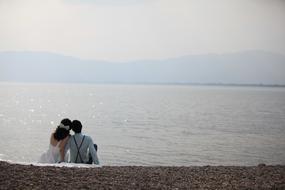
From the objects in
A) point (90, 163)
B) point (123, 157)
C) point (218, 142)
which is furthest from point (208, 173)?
point (218, 142)

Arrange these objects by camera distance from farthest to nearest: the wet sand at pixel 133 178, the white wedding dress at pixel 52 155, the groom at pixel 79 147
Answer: the white wedding dress at pixel 52 155
the groom at pixel 79 147
the wet sand at pixel 133 178

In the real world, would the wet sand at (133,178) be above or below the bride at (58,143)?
below

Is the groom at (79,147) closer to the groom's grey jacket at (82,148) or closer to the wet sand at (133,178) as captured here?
the groom's grey jacket at (82,148)

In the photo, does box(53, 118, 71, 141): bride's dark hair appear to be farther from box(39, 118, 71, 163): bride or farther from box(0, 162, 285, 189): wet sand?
box(0, 162, 285, 189): wet sand

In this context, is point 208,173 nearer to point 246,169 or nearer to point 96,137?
point 246,169

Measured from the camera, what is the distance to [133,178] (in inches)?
248

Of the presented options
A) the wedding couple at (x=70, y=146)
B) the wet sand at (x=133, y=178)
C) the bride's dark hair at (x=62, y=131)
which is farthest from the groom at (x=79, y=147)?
the wet sand at (x=133, y=178)

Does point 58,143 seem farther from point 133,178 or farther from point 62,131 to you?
point 133,178

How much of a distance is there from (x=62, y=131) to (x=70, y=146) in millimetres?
277

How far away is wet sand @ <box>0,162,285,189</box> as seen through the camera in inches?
228

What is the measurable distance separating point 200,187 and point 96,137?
22058 millimetres

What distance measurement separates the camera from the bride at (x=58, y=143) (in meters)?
7.43

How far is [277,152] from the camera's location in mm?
20609

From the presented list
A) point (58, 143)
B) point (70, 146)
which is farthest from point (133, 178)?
point (58, 143)
